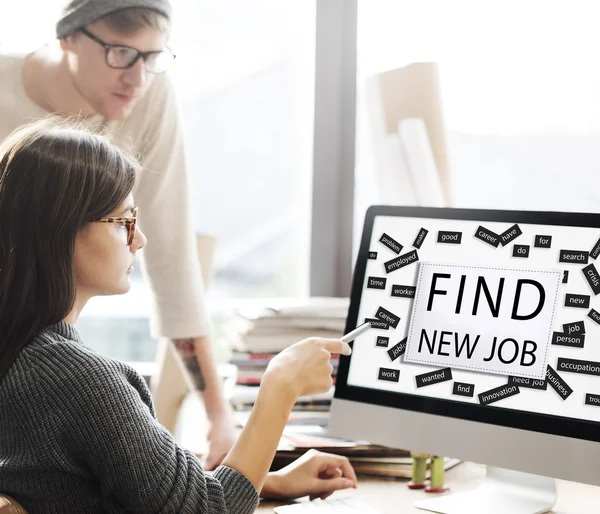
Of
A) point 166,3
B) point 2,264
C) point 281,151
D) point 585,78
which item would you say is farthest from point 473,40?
point 2,264

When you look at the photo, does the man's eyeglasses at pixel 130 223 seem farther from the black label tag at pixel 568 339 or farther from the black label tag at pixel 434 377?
the black label tag at pixel 568 339

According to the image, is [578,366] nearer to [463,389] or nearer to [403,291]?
[463,389]

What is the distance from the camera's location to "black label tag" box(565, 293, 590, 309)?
1.12m

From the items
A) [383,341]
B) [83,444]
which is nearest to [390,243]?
[383,341]

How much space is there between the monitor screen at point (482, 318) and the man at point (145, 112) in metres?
0.41

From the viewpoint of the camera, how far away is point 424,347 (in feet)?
4.02

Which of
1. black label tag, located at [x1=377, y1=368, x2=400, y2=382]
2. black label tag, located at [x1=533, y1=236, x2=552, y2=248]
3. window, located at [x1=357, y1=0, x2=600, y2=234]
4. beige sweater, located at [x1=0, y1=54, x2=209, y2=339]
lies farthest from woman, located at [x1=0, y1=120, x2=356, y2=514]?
window, located at [x1=357, y1=0, x2=600, y2=234]

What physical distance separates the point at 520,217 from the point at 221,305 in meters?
1.08

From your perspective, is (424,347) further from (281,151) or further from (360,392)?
(281,151)

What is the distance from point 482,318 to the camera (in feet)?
3.89

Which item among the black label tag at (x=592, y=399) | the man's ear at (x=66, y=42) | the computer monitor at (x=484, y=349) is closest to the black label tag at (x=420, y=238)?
the computer monitor at (x=484, y=349)

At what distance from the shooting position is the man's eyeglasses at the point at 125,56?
1.44 m

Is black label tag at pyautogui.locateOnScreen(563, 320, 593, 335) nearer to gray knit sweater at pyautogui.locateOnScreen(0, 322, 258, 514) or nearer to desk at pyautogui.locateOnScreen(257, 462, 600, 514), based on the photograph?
desk at pyautogui.locateOnScreen(257, 462, 600, 514)

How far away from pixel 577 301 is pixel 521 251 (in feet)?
0.36
